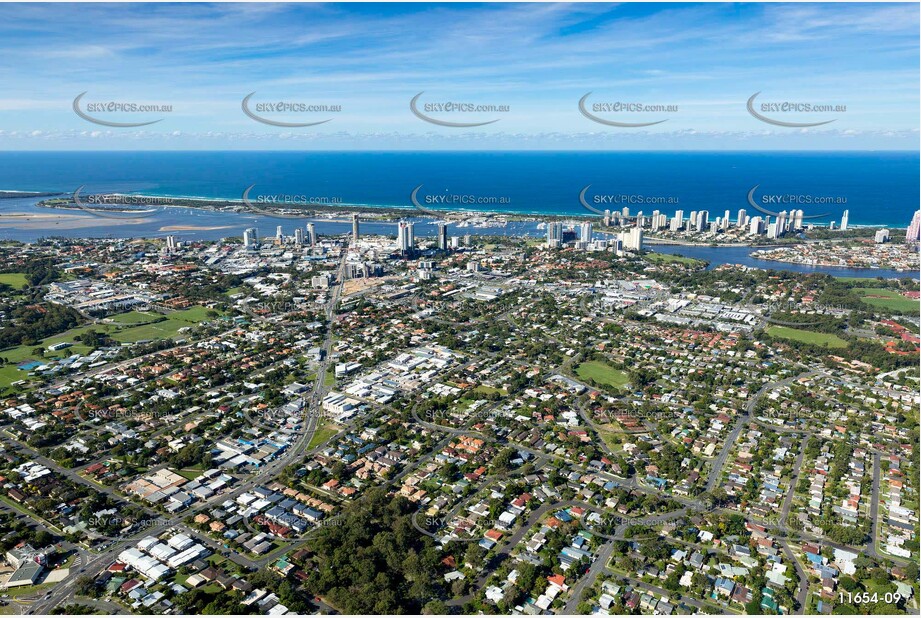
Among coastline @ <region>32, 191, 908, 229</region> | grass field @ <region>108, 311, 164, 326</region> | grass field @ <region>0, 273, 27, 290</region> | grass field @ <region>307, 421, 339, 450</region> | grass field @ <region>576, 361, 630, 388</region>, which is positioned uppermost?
coastline @ <region>32, 191, 908, 229</region>

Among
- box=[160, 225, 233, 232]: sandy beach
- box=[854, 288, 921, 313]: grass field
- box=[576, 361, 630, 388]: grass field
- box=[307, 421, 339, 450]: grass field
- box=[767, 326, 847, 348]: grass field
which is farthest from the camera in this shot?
box=[160, 225, 233, 232]: sandy beach

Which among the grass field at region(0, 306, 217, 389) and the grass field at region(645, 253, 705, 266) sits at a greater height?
the grass field at region(645, 253, 705, 266)

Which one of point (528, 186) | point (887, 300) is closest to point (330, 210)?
point (528, 186)

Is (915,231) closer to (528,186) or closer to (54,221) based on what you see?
(528,186)

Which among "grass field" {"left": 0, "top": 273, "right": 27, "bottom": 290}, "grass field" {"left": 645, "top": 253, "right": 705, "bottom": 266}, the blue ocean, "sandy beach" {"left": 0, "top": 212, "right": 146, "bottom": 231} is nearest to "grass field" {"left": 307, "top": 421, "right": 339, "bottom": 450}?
"grass field" {"left": 0, "top": 273, "right": 27, "bottom": 290}

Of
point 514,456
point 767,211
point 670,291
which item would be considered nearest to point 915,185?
point 767,211

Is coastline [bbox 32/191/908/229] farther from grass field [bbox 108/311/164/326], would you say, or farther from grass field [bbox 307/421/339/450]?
grass field [bbox 307/421/339/450]

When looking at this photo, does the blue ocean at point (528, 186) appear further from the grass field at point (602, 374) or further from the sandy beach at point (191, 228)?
the grass field at point (602, 374)
